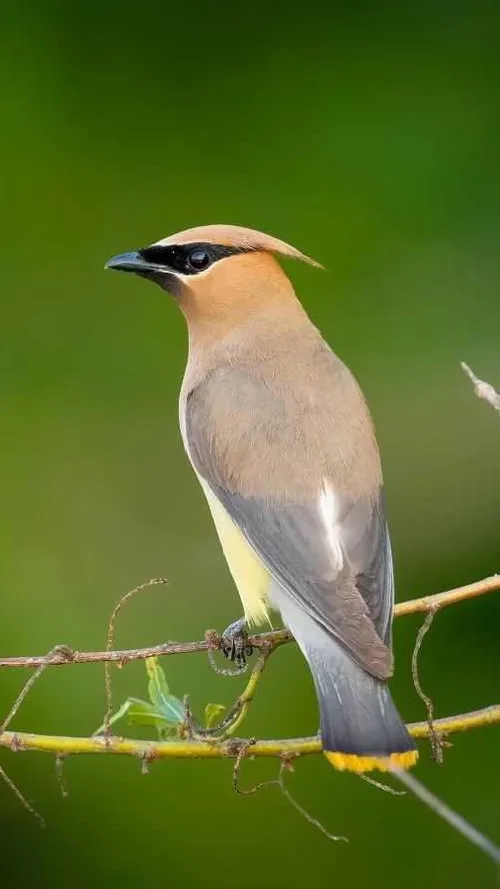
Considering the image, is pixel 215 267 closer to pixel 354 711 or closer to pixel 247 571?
pixel 247 571

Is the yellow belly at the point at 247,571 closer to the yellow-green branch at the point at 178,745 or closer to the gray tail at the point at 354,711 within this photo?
the gray tail at the point at 354,711

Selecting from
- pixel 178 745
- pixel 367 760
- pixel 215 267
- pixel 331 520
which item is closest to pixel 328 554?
pixel 331 520

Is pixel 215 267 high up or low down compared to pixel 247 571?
up

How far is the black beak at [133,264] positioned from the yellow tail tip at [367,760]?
4.14ft

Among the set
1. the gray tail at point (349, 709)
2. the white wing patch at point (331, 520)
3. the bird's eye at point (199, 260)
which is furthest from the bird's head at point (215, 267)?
the gray tail at point (349, 709)

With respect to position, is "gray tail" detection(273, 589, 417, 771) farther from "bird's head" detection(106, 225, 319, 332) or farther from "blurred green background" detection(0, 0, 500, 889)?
"blurred green background" detection(0, 0, 500, 889)

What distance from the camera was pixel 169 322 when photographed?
5.00 m

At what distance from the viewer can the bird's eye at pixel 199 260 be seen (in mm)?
3594

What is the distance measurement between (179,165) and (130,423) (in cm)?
78

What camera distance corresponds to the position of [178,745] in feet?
8.35

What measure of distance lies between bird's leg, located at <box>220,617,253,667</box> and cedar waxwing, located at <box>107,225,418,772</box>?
91 millimetres

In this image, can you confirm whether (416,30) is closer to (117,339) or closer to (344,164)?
(344,164)

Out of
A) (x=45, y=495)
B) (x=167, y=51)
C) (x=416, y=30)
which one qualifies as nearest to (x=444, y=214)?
(x=416, y=30)

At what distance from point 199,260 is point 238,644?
81 cm
